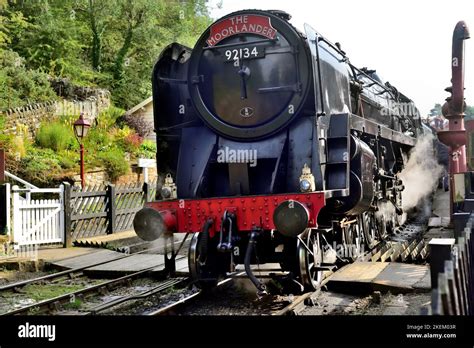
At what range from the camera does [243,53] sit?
4281 millimetres

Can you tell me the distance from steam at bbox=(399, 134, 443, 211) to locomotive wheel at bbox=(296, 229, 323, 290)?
15.8 feet

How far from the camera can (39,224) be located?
24.6 feet

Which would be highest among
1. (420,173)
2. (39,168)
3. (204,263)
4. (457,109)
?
(457,109)

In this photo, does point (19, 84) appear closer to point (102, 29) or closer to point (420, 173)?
point (102, 29)

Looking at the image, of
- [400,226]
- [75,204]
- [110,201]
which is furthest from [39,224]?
[400,226]

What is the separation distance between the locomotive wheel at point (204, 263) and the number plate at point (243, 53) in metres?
1.51

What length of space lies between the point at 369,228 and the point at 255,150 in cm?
240

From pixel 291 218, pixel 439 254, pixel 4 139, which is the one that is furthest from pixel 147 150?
pixel 439 254

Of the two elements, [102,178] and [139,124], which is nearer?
[102,178]

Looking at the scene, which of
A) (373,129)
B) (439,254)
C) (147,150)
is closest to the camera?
(439,254)

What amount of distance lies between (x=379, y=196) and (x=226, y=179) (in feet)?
8.16
